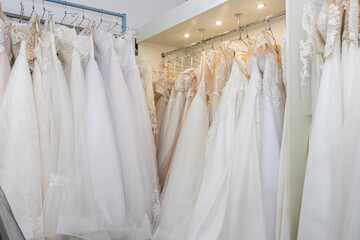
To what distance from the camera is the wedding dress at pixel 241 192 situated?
125 cm

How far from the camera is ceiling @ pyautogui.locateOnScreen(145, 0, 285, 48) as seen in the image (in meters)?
1.57

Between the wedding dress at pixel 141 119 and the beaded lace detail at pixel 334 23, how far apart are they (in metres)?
0.99

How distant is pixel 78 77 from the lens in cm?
153

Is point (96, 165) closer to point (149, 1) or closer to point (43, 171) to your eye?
point (43, 171)

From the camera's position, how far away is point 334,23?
109 cm

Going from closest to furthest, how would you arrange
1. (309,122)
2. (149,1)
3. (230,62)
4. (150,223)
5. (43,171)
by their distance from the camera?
(309,122) < (43,171) < (150,223) < (230,62) < (149,1)

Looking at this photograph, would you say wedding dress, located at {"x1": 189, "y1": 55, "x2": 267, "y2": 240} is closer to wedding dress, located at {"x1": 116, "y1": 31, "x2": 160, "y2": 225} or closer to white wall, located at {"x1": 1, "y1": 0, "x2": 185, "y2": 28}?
wedding dress, located at {"x1": 116, "y1": 31, "x2": 160, "y2": 225}

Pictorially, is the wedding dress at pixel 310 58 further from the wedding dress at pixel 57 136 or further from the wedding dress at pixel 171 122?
the wedding dress at pixel 57 136

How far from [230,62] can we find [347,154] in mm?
822

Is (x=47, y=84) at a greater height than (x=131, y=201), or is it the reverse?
(x=47, y=84)

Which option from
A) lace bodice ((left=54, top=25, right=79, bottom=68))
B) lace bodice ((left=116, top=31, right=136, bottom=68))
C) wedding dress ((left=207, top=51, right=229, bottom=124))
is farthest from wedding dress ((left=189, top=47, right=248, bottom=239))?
lace bodice ((left=54, top=25, right=79, bottom=68))

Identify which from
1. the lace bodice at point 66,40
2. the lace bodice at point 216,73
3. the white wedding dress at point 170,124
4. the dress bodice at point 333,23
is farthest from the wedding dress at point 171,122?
the dress bodice at point 333,23

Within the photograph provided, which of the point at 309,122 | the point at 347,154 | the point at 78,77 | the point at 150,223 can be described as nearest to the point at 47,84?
the point at 78,77

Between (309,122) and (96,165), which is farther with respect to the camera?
(96,165)
